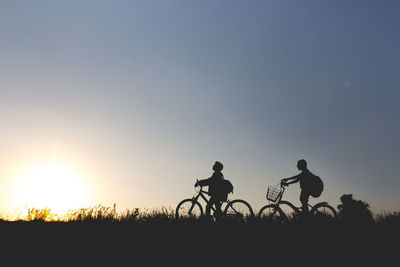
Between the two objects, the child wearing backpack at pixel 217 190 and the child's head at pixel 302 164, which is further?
the child wearing backpack at pixel 217 190

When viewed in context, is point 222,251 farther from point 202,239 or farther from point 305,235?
point 305,235

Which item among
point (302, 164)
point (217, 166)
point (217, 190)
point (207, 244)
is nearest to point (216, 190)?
point (217, 190)

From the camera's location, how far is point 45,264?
5457 mm

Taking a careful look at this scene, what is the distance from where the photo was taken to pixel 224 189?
9.46 meters

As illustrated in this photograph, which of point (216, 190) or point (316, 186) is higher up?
point (216, 190)

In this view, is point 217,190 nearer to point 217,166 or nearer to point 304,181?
point 217,166

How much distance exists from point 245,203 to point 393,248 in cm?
465

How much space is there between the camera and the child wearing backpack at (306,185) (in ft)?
26.9

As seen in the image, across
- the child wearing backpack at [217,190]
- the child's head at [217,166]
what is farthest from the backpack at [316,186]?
the child's head at [217,166]

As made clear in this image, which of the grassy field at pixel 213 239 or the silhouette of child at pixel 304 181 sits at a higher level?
the silhouette of child at pixel 304 181

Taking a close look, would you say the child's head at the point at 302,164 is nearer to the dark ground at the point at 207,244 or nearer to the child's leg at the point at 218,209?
the dark ground at the point at 207,244

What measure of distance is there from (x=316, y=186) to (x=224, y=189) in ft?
9.67

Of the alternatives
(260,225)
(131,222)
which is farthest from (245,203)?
(131,222)

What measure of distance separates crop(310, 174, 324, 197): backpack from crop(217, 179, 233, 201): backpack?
2.69 m
